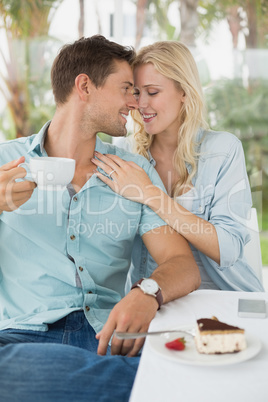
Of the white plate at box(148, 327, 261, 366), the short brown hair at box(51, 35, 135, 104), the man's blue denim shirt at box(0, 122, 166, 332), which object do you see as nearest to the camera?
the white plate at box(148, 327, 261, 366)

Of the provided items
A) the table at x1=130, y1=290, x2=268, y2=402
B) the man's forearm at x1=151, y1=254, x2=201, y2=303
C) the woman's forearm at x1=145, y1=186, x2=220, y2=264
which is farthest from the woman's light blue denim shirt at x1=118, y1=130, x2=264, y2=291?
the table at x1=130, y1=290, x2=268, y2=402

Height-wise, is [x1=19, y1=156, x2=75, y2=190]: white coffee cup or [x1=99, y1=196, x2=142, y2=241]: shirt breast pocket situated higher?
[x1=19, y1=156, x2=75, y2=190]: white coffee cup

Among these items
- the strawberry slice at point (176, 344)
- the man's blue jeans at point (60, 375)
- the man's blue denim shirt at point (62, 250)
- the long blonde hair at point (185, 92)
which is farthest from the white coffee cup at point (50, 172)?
the long blonde hair at point (185, 92)

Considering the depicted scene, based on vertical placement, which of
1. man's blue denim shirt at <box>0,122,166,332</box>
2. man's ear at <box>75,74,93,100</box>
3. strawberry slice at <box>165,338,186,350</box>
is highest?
man's ear at <box>75,74,93,100</box>

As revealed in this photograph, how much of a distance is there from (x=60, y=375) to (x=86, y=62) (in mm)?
1365

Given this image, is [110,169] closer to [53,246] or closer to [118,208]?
[118,208]

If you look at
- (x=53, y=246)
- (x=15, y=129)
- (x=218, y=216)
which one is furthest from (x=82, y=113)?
(x=15, y=129)

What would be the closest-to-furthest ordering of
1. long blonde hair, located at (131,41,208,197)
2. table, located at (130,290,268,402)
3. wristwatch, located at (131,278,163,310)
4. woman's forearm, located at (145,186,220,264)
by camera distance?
1. table, located at (130,290,268,402)
2. wristwatch, located at (131,278,163,310)
3. woman's forearm, located at (145,186,220,264)
4. long blonde hair, located at (131,41,208,197)

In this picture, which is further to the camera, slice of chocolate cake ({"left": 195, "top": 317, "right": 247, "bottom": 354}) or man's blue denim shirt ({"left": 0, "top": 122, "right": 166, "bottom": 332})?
man's blue denim shirt ({"left": 0, "top": 122, "right": 166, "bottom": 332})

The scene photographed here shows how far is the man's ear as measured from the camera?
2143 millimetres

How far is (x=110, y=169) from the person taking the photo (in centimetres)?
212

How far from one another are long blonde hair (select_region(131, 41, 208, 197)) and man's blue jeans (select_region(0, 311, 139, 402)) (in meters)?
1.28

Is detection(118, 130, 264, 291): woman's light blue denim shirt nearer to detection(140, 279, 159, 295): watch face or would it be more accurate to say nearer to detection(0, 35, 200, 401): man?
detection(0, 35, 200, 401): man

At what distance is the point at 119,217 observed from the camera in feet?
6.82
